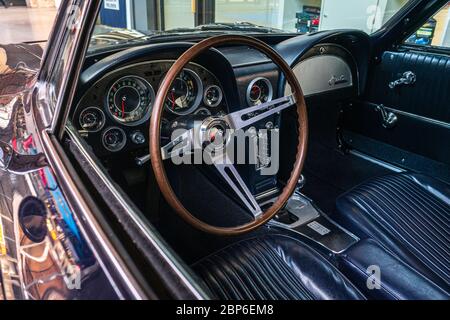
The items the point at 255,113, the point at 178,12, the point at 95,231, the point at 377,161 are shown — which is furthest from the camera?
the point at 178,12

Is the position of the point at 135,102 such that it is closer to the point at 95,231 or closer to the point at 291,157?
the point at 95,231

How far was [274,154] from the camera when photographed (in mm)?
2025

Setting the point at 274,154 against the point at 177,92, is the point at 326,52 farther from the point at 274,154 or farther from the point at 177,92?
the point at 177,92

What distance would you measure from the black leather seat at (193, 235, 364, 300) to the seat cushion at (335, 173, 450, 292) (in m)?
0.34

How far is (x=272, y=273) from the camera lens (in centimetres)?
126

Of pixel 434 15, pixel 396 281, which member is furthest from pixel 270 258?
pixel 434 15

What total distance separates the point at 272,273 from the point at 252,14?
17.4ft

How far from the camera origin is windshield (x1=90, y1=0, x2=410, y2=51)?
2.90 meters

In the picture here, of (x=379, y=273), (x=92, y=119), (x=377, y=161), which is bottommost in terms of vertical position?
(x=377, y=161)

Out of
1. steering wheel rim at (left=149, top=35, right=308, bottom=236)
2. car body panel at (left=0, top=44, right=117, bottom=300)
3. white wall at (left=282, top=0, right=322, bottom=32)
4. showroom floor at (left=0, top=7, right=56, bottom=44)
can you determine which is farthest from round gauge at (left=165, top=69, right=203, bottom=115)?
white wall at (left=282, top=0, right=322, bottom=32)

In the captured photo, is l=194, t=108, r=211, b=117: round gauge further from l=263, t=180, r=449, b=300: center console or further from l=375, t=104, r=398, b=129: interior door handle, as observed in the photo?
l=375, t=104, r=398, b=129: interior door handle

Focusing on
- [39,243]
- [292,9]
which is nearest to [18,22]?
[292,9]

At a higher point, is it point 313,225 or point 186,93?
point 186,93

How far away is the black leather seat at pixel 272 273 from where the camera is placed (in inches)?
46.4
